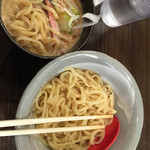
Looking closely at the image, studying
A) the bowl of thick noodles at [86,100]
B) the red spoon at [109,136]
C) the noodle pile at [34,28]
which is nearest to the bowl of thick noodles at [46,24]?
the noodle pile at [34,28]

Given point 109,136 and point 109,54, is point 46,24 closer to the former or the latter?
point 109,54

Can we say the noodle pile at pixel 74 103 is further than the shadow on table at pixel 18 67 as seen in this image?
No

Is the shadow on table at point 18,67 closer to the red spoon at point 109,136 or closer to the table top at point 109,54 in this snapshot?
the table top at point 109,54

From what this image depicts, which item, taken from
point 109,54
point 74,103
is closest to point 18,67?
point 74,103

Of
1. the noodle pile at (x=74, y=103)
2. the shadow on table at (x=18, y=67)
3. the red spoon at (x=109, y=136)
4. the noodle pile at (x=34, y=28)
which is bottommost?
the red spoon at (x=109, y=136)

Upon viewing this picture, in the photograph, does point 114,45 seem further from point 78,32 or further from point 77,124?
point 77,124

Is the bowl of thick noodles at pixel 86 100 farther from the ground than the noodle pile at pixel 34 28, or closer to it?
closer to it
